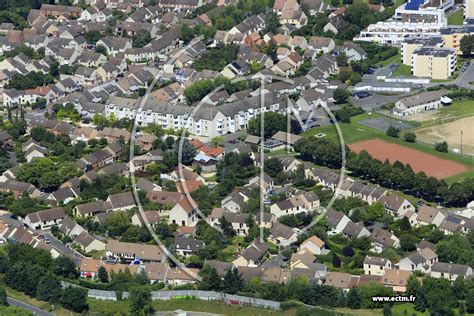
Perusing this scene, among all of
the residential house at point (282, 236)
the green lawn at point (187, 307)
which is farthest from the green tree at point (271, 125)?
the green lawn at point (187, 307)

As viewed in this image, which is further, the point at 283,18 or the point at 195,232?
the point at 283,18

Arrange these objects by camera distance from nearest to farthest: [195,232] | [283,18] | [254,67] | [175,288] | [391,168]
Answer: [175,288], [195,232], [391,168], [254,67], [283,18]

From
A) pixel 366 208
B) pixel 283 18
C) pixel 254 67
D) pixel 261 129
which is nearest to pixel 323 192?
pixel 366 208

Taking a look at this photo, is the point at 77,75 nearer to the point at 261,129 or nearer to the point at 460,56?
the point at 261,129

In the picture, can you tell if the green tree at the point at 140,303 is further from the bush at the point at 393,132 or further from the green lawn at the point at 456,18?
the green lawn at the point at 456,18

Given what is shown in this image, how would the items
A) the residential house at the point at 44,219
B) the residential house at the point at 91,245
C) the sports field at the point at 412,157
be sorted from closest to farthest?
the residential house at the point at 91,245
the residential house at the point at 44,219
the sports field at the point at 412,157

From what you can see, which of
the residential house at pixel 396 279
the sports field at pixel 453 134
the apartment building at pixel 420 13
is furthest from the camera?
the apartment building at pixel 420 13

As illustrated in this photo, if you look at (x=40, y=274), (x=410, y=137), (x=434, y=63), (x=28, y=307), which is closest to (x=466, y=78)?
(x=434, y=63)
